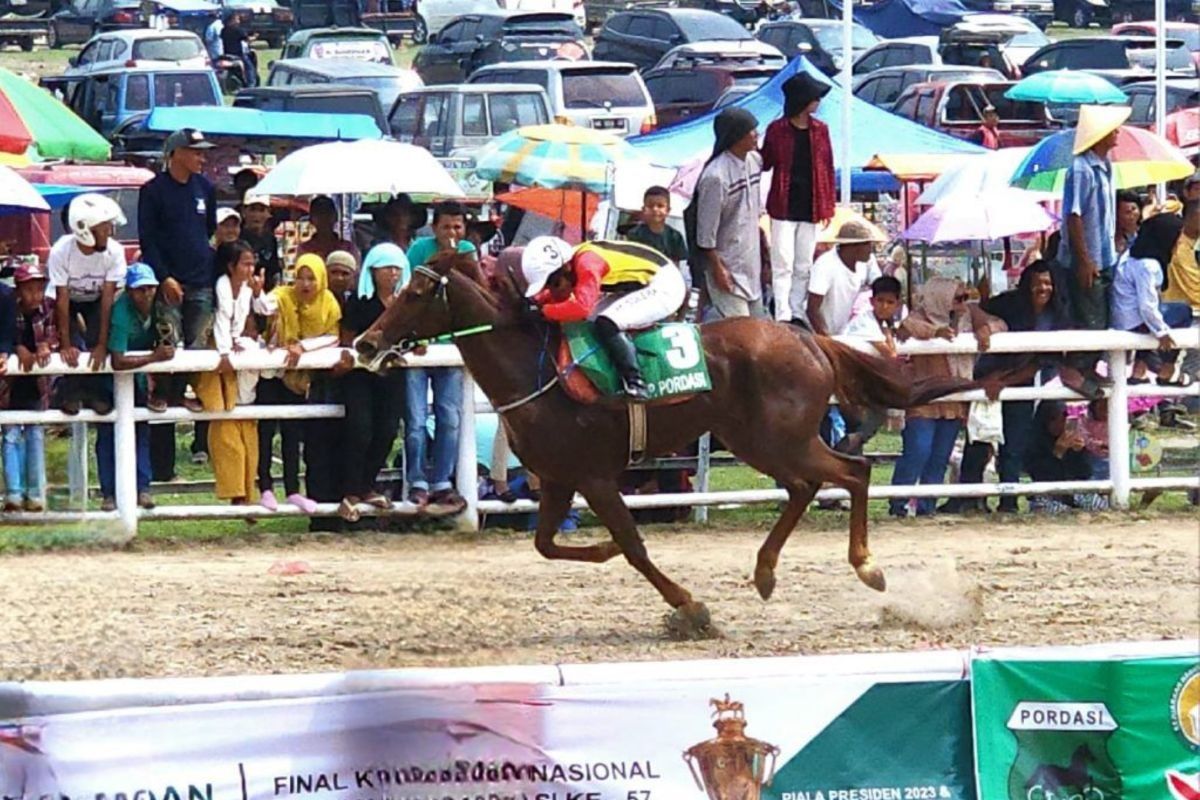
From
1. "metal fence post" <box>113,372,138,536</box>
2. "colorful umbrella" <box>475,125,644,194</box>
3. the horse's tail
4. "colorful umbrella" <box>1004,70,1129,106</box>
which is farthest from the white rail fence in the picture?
"colorful umbrella" <box>1004,70,1129,106</box>

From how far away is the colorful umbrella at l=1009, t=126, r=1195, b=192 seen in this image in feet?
53.0

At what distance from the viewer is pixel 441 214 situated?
1213 cm

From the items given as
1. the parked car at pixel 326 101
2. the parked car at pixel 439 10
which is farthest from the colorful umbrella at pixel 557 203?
the parked car at pixel 439 10

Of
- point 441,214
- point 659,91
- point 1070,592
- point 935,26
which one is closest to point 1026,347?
point 1070,592

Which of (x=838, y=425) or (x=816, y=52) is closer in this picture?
(x=838, y=425)

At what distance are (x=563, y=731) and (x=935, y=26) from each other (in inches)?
1552

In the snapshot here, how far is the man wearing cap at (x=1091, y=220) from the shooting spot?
12.6m

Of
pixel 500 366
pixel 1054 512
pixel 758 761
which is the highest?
pixel 500 366

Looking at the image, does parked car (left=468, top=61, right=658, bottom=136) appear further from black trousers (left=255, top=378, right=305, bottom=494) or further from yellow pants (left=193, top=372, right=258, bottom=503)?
yellow pants (left=193, top=372, right=258, bottom=503)

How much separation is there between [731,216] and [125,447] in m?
3.25

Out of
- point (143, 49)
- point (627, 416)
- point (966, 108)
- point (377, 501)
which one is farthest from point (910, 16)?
point (627, 416)

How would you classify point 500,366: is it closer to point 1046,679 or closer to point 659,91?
point 1046,679

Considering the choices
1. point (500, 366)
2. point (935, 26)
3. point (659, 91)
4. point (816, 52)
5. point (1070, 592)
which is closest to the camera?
point (500, 366)

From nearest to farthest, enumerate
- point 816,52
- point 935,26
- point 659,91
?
point 659,91
point 816,52
point 935,26
